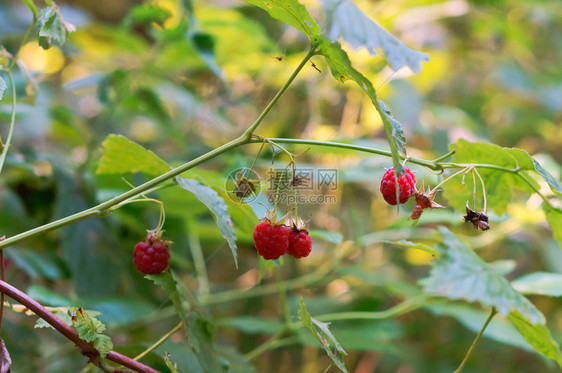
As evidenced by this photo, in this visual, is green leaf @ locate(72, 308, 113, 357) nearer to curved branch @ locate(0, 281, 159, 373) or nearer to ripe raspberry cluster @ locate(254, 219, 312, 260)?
curved branch @ locate(0, 281, 159, 373)

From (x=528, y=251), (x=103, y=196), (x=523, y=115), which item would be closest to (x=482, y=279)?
(x=103, y=196)

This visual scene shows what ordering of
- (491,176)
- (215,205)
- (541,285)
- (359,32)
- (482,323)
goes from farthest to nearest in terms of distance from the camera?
(482,323) → (541,285) → (491,176) → (215,205) → (359,32)

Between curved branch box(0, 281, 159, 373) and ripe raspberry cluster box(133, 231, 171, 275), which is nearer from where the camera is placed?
curved branch box(0, 281, 159, 373)

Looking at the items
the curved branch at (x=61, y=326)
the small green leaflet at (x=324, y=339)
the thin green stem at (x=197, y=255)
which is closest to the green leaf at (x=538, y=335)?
the small green leaflet at (x=324, y=339)

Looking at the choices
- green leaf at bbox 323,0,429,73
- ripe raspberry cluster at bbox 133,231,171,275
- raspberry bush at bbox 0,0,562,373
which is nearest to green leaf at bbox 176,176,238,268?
raspberry bush at bbox 0,0,562,373

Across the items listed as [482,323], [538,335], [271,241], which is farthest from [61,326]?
[482,323]

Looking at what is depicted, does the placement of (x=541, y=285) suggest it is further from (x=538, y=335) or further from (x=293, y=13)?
(x=293, y=13)
